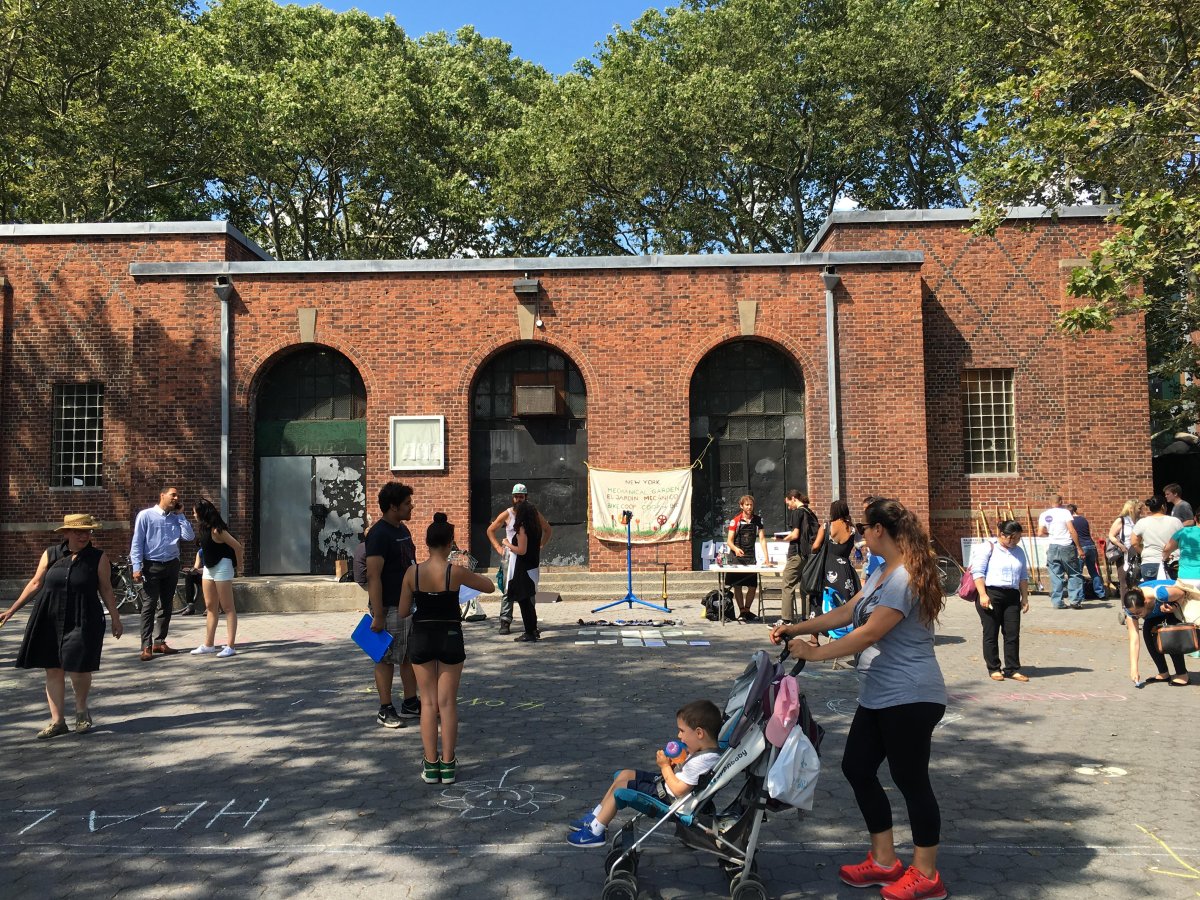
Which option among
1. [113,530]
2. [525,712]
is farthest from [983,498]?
A: [113,530]

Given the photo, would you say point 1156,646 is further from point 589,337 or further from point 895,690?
point 589,337

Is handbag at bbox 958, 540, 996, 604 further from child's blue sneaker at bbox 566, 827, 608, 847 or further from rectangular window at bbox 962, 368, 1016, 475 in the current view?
rectangular window at bbox 962, 368, 1016, 475

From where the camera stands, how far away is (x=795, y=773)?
3877mm

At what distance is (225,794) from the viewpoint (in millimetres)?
5707

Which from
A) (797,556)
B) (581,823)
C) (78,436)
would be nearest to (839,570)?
(797,556)

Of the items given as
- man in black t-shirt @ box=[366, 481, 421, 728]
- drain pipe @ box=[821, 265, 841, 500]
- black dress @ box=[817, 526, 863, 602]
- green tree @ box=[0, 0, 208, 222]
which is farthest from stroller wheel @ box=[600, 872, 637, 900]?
green tree @ box=[0, 0, 208, 222]

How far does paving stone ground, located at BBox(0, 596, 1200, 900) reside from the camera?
4383 millimetres

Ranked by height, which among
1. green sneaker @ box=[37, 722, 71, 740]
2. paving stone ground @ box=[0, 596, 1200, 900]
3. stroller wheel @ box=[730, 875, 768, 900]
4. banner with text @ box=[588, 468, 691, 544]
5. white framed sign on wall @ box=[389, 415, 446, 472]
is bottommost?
paving stone ground @ box=[0, 596, 1200, 900]

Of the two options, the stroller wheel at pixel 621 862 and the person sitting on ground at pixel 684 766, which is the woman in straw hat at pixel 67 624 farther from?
the stroller wheel at pixel 621 862

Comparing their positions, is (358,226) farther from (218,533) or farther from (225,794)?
(225,794)

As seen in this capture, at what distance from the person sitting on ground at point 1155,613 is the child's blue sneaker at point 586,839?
21.2 feet

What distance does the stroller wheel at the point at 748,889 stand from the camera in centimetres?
392

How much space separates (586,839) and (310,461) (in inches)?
589

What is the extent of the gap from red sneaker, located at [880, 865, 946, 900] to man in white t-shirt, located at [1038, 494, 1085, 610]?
12.8 metres
